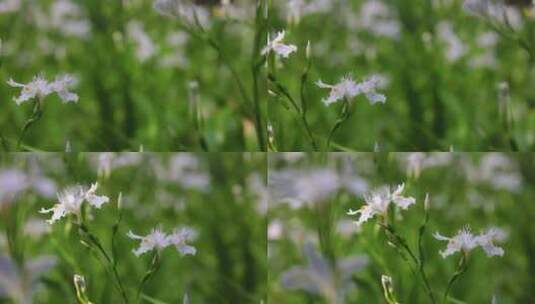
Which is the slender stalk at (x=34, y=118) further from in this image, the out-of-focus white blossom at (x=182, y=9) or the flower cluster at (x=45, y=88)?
the out-of-focus white blossom at (x=182, y=9)

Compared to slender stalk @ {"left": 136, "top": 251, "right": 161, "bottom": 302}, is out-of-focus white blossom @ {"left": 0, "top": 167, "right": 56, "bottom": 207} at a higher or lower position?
higher

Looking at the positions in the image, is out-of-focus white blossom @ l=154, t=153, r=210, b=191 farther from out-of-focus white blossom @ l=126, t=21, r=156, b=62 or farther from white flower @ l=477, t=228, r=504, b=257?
white flower @ l=477, t=228, r=504, b=257

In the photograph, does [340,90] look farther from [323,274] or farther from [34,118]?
[34,118]

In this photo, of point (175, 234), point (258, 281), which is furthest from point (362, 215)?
point (175, 234)

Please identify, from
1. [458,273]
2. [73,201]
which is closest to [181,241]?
[73,201]

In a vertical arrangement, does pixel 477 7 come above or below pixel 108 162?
above

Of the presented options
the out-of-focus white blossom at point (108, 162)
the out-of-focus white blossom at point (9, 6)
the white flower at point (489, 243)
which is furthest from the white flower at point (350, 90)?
the out-of-focus white blossom at point (9, 6)

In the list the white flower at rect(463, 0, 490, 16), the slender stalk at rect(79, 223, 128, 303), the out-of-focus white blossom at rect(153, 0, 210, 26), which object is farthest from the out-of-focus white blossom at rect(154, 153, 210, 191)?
the white flower at rect(463, 0, 490, 16)

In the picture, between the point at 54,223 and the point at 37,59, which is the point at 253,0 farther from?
the point at 54,223
